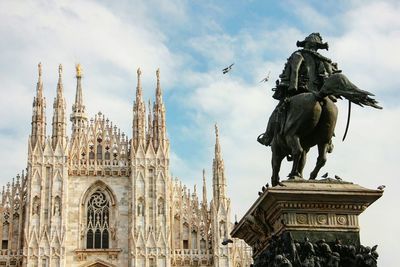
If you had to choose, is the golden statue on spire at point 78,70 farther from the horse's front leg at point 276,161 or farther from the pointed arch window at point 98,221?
the horse's front leg at point 276,161

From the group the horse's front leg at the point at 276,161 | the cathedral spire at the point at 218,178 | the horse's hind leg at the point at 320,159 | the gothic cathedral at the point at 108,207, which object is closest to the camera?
the horse's hind leg at the point at 320,159

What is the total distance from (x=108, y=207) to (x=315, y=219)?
39.5 metres

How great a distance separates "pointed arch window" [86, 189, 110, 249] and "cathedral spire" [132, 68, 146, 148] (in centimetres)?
393

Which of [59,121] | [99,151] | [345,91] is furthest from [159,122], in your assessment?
[345,91]

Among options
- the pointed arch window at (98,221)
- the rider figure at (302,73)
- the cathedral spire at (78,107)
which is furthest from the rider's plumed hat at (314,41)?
the cathedral spire at (78,107)

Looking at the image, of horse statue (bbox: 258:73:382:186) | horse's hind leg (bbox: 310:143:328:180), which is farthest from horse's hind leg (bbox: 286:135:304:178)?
horse's hind leg (bbox: 310:143:328:180)

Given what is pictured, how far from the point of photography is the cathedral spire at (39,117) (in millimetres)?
45969

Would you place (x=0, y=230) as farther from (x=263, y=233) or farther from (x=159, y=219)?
(x=263, y=233)

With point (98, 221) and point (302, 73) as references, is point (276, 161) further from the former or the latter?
point (98, 221)

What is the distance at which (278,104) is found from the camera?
7.47 metres

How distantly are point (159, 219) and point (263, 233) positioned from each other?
37.9 metres

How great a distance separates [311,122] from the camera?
7.04m

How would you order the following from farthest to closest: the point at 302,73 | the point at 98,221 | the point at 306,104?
the point at 98,221 < the point at 302,73 < the point at 306,104

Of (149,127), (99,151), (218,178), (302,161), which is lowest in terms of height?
(302,161)
